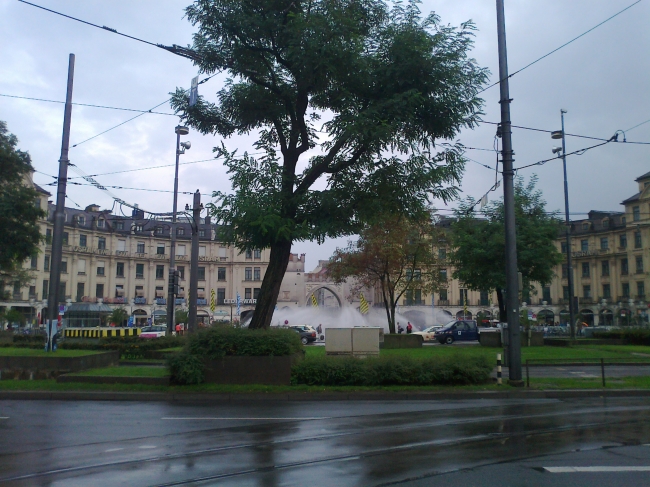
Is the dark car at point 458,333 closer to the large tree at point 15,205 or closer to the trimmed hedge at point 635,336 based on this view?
the trimmed hedge at point 635,336

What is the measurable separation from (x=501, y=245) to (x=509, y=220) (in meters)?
18.6

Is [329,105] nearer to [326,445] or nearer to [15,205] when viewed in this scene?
[326,445]

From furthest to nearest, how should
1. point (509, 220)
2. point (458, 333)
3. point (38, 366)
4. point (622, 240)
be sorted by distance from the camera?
point (622, 240) → point (458, 333) → point (38, 366) → point (509, 220)

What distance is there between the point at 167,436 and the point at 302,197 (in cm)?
845

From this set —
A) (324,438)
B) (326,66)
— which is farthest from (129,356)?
(324,438)

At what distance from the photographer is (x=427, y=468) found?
7.71 m

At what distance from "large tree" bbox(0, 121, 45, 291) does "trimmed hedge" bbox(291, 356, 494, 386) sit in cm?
1606

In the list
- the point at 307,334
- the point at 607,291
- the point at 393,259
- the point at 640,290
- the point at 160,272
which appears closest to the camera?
the point at 393,259

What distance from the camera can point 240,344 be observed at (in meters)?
17.6

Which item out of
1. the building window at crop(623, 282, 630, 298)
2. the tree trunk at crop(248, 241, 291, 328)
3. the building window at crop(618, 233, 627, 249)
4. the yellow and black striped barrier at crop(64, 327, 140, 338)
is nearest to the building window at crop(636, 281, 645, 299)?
the building window at crop(623, 282, 630, 298)

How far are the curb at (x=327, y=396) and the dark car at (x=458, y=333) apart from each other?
27.4m

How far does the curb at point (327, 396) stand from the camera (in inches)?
642

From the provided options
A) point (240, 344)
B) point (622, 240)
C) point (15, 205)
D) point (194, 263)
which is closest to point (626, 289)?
point (622, 240)

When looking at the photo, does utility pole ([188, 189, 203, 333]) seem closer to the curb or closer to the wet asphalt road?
the curb
